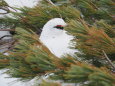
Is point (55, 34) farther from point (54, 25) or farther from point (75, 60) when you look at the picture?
point (75, 60)

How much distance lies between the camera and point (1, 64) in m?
1.50

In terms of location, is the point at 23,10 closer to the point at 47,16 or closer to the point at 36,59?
the point at 47,16

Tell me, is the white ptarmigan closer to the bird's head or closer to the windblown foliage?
the bird's head

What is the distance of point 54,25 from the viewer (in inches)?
78.5

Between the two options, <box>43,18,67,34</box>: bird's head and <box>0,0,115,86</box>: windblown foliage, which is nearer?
<box>0,0,115,86</box>: windblown foliage

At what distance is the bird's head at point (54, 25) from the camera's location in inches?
77.0

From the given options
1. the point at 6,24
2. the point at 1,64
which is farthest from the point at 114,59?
the point at 6,24

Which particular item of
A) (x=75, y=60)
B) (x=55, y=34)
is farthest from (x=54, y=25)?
(x=75, y=60)

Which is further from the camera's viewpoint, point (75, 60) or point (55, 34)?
point (55, 34)

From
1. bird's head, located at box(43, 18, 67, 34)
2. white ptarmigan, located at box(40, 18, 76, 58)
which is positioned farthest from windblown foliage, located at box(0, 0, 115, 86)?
bird's head, located at box(43, 18, 67, 34)

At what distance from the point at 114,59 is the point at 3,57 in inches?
20.7

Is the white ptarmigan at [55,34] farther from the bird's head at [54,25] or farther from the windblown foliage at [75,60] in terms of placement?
the windblown foliage at [75,60]

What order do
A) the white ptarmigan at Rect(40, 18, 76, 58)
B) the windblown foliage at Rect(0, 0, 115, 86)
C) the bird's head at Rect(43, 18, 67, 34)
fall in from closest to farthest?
the windblown foliage at Rect(0, 0, 115, 86), the white ptarmigan at Rect(40, 18, 76, 58), the bird's head at Rect(43, 18, 67, 34)

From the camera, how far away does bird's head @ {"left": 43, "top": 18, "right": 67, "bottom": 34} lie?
1957 millimetres
